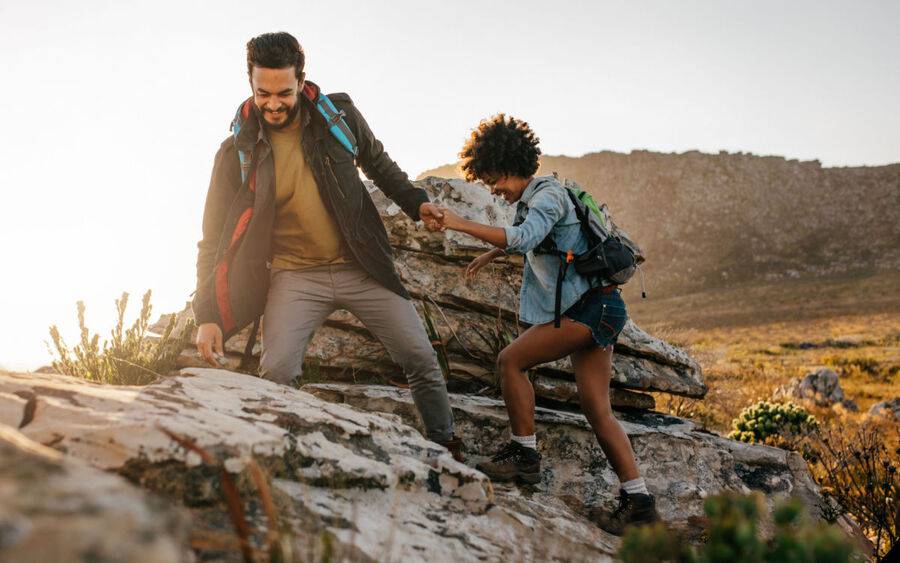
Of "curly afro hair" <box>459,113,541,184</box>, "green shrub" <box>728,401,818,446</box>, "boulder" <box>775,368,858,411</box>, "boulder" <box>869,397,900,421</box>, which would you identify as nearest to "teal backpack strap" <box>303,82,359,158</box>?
"curly afro hair" <box>459,113,541,184</box>

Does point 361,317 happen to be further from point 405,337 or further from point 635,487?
point 635,487

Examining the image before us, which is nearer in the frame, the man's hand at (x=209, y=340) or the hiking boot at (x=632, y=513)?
the hiking boot at (x=632, y=513)

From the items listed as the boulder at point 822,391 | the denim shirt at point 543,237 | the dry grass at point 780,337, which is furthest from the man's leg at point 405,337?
the boulder at point 822,391

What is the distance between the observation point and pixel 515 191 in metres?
4.05

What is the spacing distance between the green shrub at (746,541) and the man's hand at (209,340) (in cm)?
298

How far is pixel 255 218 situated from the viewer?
3855mm

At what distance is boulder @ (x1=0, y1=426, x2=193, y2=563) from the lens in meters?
0.85

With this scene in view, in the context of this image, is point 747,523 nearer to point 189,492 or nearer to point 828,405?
point 189,492

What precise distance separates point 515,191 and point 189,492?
109 inches

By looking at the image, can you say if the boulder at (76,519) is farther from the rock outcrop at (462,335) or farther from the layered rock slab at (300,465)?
the rock outcrop at (462,335)

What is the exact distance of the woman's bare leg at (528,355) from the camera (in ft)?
12.0

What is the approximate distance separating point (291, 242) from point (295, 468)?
2.15 m

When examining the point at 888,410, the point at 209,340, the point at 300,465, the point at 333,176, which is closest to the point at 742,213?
the point at 888,410

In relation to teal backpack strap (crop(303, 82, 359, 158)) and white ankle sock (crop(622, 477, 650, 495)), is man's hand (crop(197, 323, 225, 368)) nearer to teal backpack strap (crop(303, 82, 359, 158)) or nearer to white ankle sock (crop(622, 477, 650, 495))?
teal backpack strap (crop(303, 82, 359, 158))
